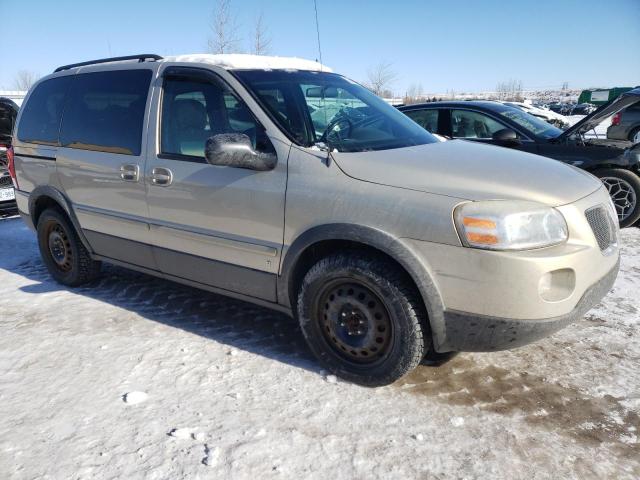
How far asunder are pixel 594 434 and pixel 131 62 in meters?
3.87

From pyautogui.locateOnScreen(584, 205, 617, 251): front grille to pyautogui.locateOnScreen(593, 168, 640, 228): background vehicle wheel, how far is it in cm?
361

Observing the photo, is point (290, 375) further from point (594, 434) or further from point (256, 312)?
point (594, 434)

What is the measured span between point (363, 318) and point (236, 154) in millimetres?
1171

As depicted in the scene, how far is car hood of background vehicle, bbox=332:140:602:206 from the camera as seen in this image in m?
2.54

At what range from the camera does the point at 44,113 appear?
454 cm

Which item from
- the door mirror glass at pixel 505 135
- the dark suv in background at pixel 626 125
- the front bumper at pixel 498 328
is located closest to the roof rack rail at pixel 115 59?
the front bumper at pixel 498 328

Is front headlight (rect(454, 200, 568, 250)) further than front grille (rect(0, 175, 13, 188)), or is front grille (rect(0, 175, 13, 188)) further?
front grille (rect(0, 175, 13, 188))

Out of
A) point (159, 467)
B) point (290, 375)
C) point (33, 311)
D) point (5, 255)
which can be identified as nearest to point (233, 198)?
point (290, 375)

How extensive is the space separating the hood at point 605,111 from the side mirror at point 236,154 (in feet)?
14.6

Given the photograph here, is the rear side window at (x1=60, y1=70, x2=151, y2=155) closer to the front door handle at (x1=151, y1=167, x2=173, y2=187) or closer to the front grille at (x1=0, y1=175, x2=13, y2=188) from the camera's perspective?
the front door handle at (x1=151, y1=167, x2=173, y2=187)

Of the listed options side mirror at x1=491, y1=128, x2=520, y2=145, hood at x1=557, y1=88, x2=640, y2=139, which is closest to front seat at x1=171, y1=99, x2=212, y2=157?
side mirror at x1=491, y1=128, x2=520, y2=145

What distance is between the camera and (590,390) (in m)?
2.87

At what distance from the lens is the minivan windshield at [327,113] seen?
310 centimetres

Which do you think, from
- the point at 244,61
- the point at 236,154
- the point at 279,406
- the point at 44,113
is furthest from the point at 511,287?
the point at 44,113
